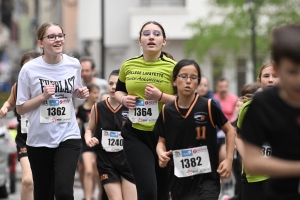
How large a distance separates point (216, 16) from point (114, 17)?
4.65m

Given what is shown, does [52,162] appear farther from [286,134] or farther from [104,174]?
[286,134]

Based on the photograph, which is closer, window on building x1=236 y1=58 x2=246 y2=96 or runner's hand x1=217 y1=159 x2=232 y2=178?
runner's hand x1=217 y1=159 x2=232 y2=178

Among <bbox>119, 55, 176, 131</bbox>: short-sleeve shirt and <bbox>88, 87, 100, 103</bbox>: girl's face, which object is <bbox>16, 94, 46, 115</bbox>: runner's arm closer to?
<bbox>119, 55, 176, 131</bbox>: short-sleeve shirt

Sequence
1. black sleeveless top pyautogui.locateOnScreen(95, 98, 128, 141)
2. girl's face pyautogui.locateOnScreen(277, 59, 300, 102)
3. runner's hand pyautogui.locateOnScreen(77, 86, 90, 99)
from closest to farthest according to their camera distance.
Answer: girl's face pyautogui.locateOnScreen(277, 59, 300, 102)
runner's hand pyautogui.locateOnScreen(77, 86, 90, 99)
black sleeveless top pyautogui.locateOnScreen(95, 98, 128, 141)

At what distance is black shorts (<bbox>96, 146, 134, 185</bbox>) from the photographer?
10039mm

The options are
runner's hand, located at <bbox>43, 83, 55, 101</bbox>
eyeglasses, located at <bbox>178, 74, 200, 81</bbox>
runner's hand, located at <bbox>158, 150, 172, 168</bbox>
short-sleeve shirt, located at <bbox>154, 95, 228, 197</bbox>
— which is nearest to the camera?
runner's hand, located at <bbox>158, 150, 172, 168</bbox>

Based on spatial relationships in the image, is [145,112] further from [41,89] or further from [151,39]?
[41,89]

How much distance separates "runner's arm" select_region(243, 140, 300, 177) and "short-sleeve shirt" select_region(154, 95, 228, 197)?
117 inches

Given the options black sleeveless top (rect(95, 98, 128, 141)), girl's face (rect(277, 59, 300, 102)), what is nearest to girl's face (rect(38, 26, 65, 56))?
black sleeveless top (rect(95, 98, 128, 141))

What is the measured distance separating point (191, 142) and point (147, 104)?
87 cm

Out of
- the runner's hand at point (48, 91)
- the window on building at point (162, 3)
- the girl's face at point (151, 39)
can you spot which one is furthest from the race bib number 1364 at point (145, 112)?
the window on building at point (162, 3)

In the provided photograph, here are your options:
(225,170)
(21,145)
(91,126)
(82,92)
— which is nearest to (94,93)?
(91,126)

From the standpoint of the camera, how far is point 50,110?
8.60 m

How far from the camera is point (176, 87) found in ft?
26.9
